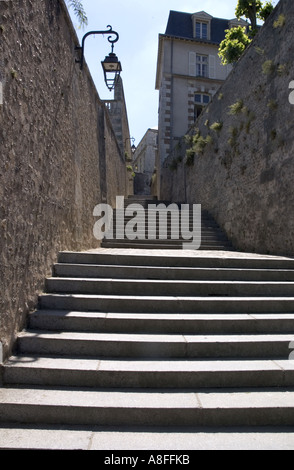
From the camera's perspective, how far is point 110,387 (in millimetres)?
2498

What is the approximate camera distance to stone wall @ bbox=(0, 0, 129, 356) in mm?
2535

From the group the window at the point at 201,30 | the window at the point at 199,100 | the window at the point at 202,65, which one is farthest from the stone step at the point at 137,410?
the window at the point at 201,30

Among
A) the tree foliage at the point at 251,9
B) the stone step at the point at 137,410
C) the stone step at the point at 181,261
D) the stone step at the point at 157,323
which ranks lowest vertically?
the stone step at the point at 137,410

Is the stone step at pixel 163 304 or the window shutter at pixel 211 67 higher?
the window shutter at pixel 211 67

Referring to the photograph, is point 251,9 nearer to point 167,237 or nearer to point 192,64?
point 167,237

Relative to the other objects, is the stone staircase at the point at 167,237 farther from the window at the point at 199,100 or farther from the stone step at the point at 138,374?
the window at the point at 199,100

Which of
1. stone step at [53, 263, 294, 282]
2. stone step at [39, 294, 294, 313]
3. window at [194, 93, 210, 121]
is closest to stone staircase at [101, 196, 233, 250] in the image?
stone step at [53, 263, 294, 282]

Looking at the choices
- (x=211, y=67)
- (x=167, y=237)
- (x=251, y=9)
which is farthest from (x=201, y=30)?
(x=167, y=237)

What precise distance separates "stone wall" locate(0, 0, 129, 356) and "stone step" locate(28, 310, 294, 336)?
27cm

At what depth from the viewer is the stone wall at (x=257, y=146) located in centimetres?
545

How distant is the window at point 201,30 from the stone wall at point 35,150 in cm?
1652

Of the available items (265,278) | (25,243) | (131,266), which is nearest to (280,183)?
(265,278)

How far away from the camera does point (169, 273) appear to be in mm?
3875

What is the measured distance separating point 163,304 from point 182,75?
54.9 feet
